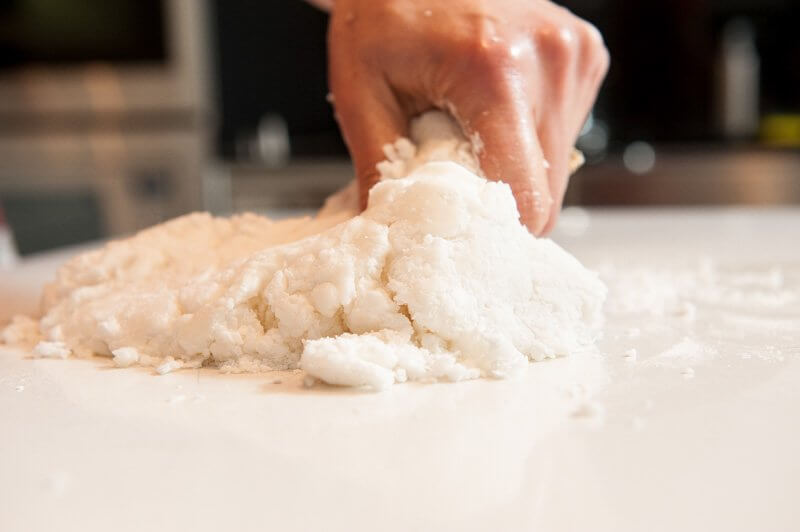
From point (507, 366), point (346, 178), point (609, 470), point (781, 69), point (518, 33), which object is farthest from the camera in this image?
point (781, 69)

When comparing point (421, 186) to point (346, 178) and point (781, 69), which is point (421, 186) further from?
point (781, 69)

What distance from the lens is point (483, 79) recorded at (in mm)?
654

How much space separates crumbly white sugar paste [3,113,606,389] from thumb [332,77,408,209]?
0.12 m

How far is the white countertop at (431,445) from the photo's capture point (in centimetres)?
31

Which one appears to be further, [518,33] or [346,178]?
[346,178]

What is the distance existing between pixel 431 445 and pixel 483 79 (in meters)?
0.35

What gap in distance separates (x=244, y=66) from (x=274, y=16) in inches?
6.8

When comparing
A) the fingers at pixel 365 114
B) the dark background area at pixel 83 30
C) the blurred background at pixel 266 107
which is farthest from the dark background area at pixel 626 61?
the fingers at pixel 365 114

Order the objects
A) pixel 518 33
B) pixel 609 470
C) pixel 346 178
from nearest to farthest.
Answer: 1. pixel 609 470
2. pixel 518 33
3. pixel 346 178

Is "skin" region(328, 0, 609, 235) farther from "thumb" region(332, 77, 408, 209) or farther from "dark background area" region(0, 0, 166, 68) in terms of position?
"dark background area" region(0, 0, 166, 68)

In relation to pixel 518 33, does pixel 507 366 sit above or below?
below

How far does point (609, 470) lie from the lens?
34 centimetres

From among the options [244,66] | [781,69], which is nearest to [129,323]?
[244,66]

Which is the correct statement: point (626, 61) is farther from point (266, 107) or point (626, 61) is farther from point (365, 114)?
point (365, 114)
